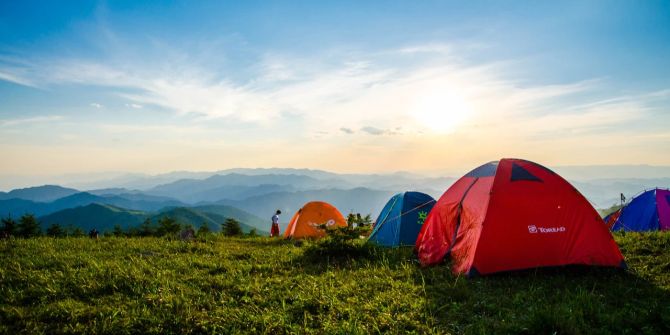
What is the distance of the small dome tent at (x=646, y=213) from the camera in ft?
47.0

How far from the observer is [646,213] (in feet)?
48.9

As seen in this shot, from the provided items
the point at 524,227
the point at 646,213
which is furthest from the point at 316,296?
the point at 646,213

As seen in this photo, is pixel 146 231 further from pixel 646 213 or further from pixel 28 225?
pixel 646 213

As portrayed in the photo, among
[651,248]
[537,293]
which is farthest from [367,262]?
[651,248]

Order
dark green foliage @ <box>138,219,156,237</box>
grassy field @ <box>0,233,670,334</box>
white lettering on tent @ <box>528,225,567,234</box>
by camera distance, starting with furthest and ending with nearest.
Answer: dark green foliage @ <box>138,219,156,237</box> → white lettering on tent @ <box>528,225,567,234</box> → grassy field @ <box>0,233,670,334</box>

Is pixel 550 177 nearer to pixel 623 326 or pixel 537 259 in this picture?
pixel 537 259

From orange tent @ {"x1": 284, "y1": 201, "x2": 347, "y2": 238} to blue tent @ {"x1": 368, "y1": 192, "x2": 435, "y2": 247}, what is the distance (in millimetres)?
4763

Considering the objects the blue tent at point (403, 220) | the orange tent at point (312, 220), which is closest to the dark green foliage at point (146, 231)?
the orange tent at point (312, 220)

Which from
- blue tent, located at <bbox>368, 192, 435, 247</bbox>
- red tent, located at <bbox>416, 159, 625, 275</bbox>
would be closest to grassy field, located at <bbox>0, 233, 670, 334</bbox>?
red tent, located at <bbox>416, 159, 625, 275</bbox>

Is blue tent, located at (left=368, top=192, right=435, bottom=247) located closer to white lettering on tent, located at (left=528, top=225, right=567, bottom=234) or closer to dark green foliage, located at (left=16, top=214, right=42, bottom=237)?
white lettering on tent, located at (left=528, top=225, right=567, bottom=234)

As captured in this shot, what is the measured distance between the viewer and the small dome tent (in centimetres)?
1432

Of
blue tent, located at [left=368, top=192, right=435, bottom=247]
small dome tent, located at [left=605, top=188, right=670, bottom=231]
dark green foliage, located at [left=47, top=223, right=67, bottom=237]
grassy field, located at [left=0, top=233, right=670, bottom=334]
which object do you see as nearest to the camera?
grassy field, located at [left=0, top=233, right=670, bottom=334]

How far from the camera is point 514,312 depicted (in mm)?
5918

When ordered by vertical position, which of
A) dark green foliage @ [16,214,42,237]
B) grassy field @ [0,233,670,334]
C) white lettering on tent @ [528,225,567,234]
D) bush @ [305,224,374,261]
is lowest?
dark green foliage @ [16,214,42,237]
